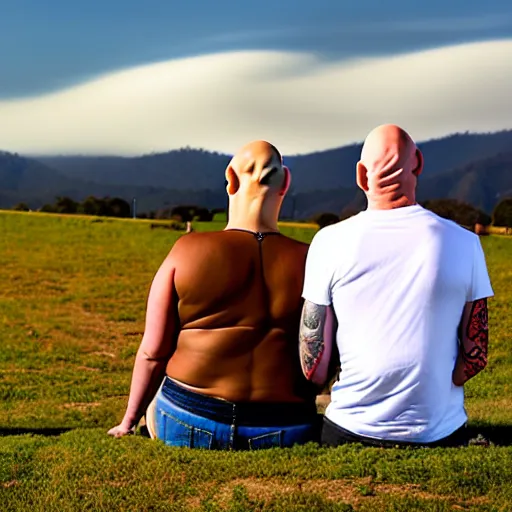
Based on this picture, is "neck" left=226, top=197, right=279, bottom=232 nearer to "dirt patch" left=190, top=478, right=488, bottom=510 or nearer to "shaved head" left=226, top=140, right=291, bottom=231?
"shaved head" left=226, top=140, right=291, bottom=231

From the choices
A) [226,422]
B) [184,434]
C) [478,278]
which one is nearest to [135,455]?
[184,434]

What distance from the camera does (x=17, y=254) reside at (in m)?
36.4

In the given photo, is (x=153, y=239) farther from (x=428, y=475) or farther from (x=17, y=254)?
(x=428, y=475)

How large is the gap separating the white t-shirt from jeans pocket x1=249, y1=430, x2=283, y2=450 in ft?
2.33

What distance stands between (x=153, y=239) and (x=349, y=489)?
37004 mm

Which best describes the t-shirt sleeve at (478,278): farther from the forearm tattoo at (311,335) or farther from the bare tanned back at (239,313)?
the bare tanned back at (239,313)

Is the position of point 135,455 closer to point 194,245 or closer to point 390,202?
point 194,245

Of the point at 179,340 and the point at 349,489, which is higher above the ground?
the point at 179,340

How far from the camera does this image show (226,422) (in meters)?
5.84

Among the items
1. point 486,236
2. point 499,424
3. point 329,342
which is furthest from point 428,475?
point 486,236

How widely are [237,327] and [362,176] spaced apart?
1245 mm

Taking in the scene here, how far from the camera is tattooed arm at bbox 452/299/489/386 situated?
535cm

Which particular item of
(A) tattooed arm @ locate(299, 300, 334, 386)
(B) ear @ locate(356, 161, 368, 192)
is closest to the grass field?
(A) tattooed arm @ locate(299, 300, 334, 386)

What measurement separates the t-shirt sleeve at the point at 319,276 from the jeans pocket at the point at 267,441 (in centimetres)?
107
